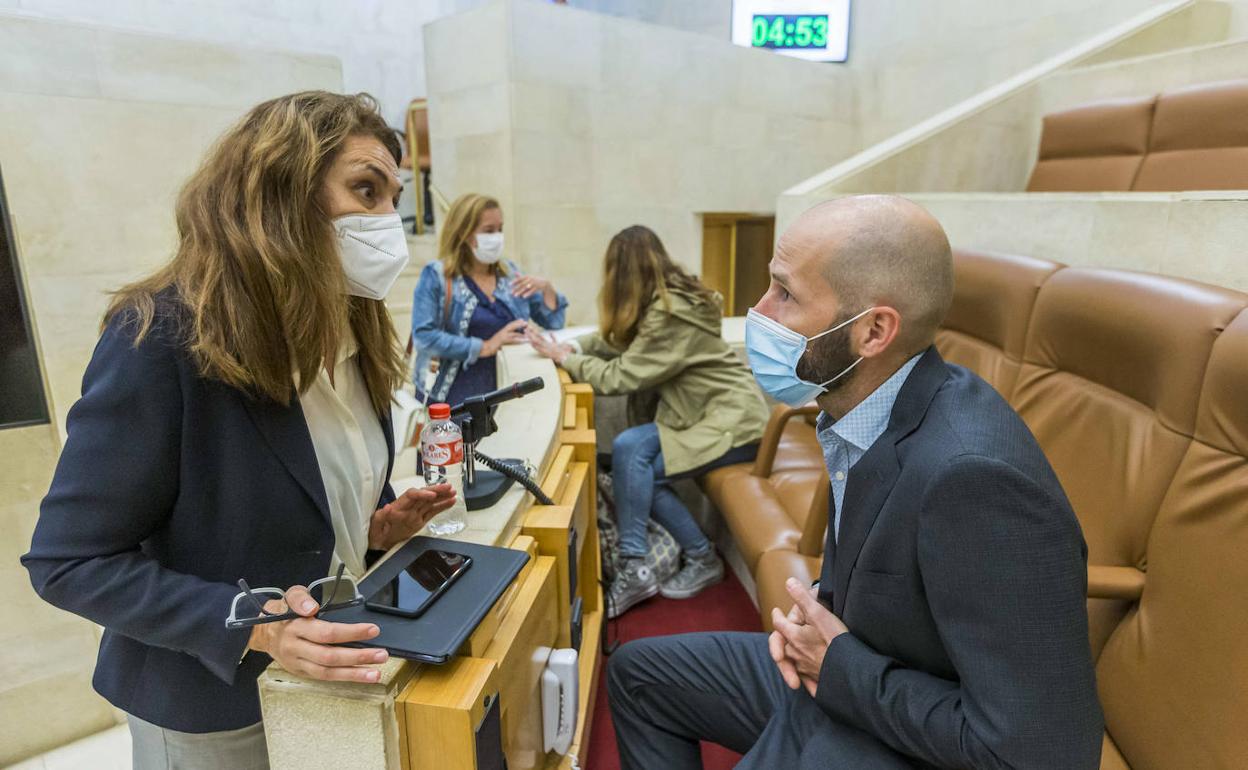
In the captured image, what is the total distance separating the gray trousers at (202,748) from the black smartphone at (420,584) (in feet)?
0.80

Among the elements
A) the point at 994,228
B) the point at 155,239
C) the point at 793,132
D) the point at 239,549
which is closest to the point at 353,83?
the point at 793,132

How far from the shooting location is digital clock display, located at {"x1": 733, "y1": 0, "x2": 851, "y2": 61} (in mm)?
6551

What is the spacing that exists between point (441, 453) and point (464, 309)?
1465mm

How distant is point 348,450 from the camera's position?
42.3 inches

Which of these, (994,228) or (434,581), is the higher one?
(994,228)

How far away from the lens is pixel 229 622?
79 centimetres

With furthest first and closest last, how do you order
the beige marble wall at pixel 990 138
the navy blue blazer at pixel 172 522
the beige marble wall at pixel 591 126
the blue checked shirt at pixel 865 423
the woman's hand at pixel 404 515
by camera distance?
the beige marble wall at pixel 591 126, the beige marble wall at pixel 990 138, the woman's hand at pixel 404 515, the blue checked shirt at pixel 865 423, the navy blue blazer at pixel 172 522

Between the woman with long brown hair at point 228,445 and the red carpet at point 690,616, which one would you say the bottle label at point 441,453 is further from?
the red carpet at point 690,616

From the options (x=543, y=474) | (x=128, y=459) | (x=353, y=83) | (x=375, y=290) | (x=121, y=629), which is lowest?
(x=543, y=474)

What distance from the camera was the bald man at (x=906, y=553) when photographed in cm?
83

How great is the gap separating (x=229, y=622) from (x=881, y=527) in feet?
2.71

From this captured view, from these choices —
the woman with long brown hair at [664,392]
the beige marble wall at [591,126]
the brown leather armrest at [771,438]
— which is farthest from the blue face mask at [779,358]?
the beige marble wall at [591,126]

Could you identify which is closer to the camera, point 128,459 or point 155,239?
point 128,459

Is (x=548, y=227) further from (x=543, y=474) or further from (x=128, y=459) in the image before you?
(x=128, y=459)
